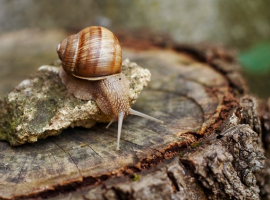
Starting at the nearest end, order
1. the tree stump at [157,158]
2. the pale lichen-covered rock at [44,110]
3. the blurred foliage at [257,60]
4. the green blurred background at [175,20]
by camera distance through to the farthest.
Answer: the tree stump at [157,158] → the pale lichen-covered rock at [44,110] → the green blurred background at [175,20] → the blurred foliage at [257,60]

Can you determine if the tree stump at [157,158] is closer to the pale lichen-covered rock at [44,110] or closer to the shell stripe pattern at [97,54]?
the pale lichen-covered rock at [44,110]

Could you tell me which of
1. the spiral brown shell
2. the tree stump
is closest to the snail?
the spiral brown shell

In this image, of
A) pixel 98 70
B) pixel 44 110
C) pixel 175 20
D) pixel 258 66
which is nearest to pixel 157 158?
pixel 98 70

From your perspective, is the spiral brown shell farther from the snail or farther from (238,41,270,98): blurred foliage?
(238,41,270,98): blurred foliage

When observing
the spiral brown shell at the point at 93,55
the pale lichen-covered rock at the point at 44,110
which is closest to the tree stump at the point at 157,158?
the pale lichen-covered rock at the point at 44,110

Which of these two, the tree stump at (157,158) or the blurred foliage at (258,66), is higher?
the blurred foliage at (258,66)

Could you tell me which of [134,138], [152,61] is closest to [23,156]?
[134,138]

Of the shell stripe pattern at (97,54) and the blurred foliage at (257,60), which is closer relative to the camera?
the shell stripe pattern at (97,54)
